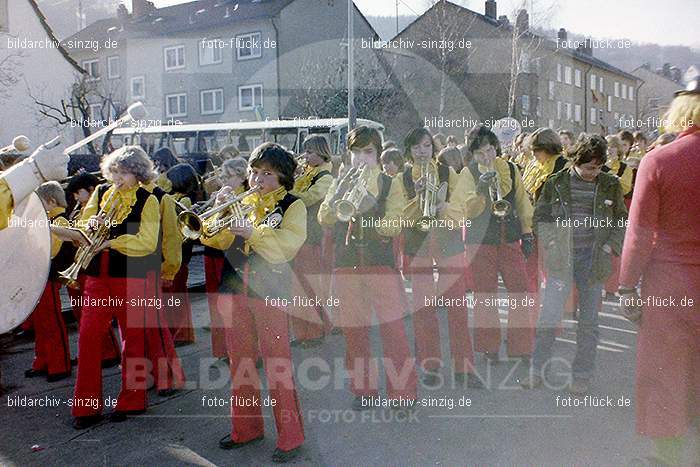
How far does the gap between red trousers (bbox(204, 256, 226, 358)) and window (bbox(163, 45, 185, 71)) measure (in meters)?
33.6

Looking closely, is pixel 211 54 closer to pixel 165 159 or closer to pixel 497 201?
pixel 165 159

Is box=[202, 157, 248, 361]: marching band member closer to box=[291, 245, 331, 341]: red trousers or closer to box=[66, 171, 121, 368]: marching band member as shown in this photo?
box=[291, 245, 331, 341]: red trousers

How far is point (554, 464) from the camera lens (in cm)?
404

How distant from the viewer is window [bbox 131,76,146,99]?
3797cm

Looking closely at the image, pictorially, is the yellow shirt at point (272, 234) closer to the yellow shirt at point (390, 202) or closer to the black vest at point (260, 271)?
the black vest at point (260, 271)

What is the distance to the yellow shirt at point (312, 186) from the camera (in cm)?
679

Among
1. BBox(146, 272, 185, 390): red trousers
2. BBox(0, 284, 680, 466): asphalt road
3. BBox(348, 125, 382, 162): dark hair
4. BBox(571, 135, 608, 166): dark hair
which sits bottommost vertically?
BBox(0, 284, 680, 466): asphalt road

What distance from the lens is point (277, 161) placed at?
4344mm

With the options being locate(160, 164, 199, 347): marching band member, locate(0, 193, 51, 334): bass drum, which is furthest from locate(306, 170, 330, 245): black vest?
locate(0, 193, 51, 334): bass drum

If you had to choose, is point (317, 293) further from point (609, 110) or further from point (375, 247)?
point (609, 110)

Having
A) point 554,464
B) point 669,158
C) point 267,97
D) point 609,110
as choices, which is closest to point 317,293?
point 554,464

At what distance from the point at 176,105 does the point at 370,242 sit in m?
36.7

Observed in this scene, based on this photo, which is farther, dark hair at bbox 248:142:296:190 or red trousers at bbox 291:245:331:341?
red trousers at bbox 291:245:331:341

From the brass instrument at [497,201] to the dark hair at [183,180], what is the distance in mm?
3084
